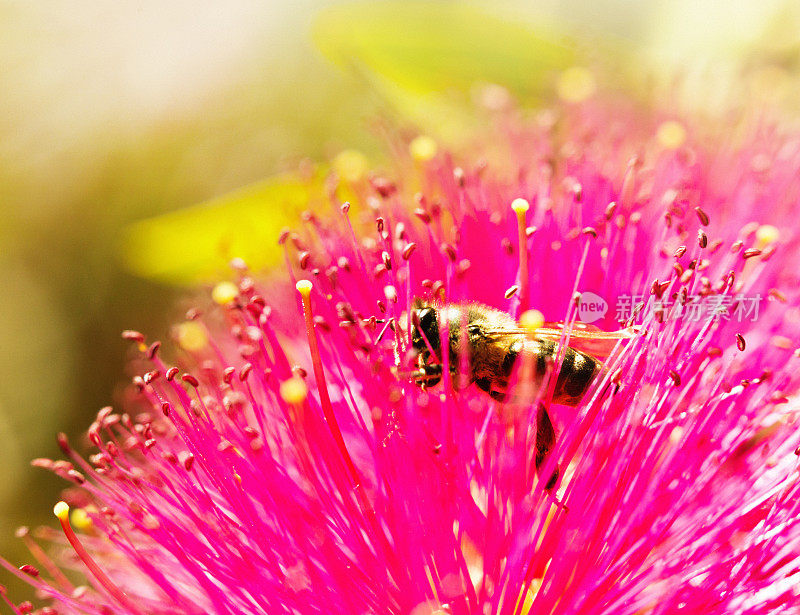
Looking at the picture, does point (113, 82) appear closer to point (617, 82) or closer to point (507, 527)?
point (617, 82)

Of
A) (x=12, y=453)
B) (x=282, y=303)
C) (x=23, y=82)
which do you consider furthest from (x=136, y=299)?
(x=282, y=303)

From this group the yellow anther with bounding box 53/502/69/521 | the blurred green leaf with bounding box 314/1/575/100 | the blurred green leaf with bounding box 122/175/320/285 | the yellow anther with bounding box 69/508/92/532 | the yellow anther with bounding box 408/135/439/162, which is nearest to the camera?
the yellow anther with bounding box 53/502/69/521

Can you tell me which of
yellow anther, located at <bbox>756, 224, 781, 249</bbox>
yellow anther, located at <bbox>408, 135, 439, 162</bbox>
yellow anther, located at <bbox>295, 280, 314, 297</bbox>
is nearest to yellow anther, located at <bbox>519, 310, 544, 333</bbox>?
yellow anther, located at <bbox>295, 280, 314, 297</bbox>

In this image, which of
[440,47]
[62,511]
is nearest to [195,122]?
[440,47]

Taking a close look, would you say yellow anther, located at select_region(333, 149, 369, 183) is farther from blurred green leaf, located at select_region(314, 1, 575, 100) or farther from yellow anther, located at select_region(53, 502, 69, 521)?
yellow anther, located at select_region(53, 502, 69, 521)

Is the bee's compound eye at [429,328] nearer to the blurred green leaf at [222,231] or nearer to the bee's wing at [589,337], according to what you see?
the bee's wing at [589,337]

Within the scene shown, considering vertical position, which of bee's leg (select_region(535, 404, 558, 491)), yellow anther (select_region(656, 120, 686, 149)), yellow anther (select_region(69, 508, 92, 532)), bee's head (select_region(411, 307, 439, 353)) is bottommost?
yellow anther (select_region(69, 508, 92, 532))
